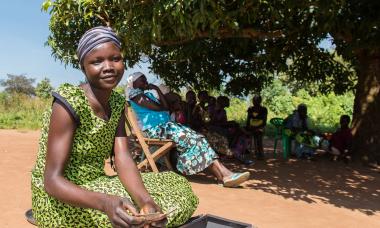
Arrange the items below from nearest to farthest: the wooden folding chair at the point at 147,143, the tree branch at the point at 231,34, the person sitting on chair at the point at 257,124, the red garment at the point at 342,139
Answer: the wooden folding chair at the point at 147,143, the tree branch at the point at 231,34, the red garment at the point at 342,139, the person sitting on chair at the point at 257,124

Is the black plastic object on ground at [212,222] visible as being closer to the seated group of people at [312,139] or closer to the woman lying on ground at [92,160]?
the woman lying on ground at [92,160]

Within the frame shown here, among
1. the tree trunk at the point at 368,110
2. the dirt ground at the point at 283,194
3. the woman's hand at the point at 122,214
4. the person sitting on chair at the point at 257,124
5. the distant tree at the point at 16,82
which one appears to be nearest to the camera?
the woman's hand at the point at 122,214

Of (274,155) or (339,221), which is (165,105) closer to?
(339,221)

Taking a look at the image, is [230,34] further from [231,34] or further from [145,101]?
[145,101]

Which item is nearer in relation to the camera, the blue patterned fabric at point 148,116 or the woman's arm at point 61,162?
the woman's arm at point 61,162

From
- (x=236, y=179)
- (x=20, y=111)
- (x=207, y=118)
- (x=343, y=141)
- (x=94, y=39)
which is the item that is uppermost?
(x=94, y=39)

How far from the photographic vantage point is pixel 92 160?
2086 millimetres

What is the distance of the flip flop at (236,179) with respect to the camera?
5172mm

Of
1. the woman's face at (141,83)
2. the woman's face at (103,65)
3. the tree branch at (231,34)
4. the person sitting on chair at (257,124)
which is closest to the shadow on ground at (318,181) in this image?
the person sitting on chair at (257,124)

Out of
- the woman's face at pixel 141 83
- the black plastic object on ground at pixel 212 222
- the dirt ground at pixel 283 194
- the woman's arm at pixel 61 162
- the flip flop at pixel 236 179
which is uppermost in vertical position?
the woman's face at pixel 141 83

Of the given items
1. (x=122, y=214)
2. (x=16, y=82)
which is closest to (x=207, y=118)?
(x=122, y=214)

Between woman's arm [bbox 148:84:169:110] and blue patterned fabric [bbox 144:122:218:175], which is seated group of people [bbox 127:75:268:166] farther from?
blue patterned fabric [bbox 144:122:218:175]

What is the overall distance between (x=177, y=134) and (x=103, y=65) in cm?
364

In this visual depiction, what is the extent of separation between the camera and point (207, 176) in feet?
20.3
